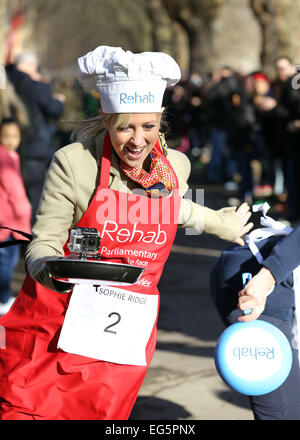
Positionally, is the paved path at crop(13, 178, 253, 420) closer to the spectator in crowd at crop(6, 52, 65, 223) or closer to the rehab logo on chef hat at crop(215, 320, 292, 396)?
the spectator in crowd at crop(6, 52, 65, 223)

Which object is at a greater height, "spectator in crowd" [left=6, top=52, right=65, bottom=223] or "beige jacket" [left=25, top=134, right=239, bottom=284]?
"beige jacket" [left=25, top=134, right=239, bottom=284]

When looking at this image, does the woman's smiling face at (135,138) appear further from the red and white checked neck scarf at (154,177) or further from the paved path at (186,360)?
the paved path at (186,360)

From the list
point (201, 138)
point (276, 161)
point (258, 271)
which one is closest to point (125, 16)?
point (201, 138)

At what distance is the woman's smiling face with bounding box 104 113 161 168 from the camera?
2.97 metres

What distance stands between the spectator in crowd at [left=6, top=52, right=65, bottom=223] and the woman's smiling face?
5852 mm

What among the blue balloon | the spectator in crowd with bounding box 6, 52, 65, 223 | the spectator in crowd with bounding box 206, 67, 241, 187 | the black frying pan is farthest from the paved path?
the spectator in crowd with bounding box 206, 67, 241, 187

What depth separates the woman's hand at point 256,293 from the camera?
3.23 m

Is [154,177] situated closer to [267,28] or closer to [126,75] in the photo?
[126,75]

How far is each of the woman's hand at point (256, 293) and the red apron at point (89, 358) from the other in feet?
1.16

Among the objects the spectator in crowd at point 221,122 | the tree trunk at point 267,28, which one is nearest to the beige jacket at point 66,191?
the spectator in crowd at point 221,122

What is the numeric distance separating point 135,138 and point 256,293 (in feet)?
2.46

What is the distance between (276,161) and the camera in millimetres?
12883

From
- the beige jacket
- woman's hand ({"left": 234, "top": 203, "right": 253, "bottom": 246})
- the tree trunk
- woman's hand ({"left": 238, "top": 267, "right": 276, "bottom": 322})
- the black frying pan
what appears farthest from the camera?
the tree trunk
